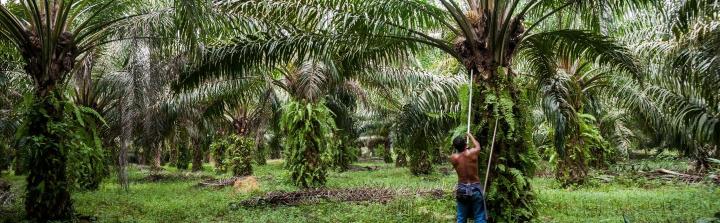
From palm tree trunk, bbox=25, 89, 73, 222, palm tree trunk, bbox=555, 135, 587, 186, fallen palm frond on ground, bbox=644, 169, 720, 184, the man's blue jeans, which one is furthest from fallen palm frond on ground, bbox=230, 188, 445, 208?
fallen palm frond on ground, bbox=644, 169, 720, 184

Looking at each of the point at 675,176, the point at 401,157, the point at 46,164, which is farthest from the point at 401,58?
the point at 401,157

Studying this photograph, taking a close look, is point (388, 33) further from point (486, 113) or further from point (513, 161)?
point (513, 161)

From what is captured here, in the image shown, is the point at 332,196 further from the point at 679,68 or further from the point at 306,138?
the point at 679,68

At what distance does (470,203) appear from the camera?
638 centimetres

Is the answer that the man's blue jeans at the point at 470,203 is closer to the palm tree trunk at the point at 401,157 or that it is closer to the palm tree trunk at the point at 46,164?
the palm tree trunk at the point at 46,164

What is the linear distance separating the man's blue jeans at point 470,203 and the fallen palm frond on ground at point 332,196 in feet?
14.2

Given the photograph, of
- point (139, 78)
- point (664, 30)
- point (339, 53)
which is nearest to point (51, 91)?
point (139, 78)

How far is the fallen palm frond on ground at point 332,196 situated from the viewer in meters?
10.7

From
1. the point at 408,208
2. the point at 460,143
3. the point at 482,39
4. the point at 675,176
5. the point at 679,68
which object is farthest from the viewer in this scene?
the point at 675,176

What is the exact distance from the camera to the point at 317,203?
10.6 meters

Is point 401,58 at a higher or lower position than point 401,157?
higher

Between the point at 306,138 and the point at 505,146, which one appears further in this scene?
the point at 306,138

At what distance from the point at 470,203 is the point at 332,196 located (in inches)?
212

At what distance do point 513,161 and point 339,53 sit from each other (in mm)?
3572
